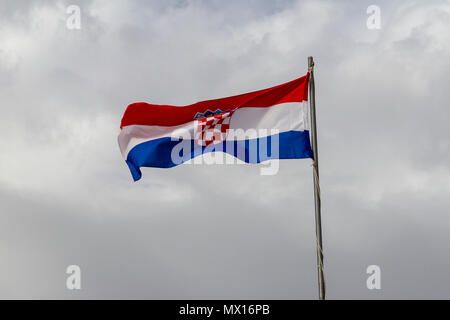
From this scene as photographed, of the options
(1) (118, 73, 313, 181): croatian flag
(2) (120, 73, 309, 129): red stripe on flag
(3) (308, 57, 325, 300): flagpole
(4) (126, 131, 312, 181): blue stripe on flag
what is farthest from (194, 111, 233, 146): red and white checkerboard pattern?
(3) (308, 57, 325, 300): flagpole

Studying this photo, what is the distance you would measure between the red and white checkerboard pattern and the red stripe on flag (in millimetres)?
432

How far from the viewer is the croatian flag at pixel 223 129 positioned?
87.2 feet

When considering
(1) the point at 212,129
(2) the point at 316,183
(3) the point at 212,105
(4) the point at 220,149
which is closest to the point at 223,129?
(1) the point at 212,129

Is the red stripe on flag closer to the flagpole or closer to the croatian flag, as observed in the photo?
the croatian flag

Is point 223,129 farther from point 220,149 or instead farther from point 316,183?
point 316,183

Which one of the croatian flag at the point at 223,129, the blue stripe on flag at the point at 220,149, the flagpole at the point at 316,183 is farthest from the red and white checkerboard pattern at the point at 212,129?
the flagpole at the point at 316,183

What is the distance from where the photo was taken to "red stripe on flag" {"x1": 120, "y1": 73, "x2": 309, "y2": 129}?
27250mm

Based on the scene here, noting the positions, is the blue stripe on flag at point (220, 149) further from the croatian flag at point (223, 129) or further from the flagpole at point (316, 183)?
the flagpole at point (316, 183)

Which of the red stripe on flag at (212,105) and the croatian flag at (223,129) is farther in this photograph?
the red stripe on flag at (212,105)
